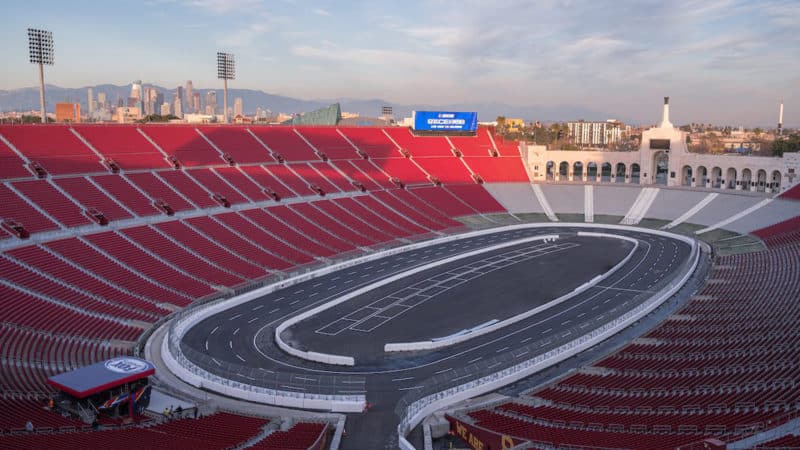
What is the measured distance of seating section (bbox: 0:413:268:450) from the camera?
1873 cm

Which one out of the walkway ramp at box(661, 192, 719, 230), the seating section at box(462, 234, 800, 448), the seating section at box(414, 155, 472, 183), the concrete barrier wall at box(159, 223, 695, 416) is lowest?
the concrete barrier wall at box(159, 223, 695, 416)

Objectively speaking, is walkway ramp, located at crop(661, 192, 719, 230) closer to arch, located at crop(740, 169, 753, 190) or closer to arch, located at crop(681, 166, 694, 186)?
arch, located at crop(740, 169, 753, 190)

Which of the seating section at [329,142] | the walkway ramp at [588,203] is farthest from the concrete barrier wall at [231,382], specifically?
the walkway ramp at [588,203]

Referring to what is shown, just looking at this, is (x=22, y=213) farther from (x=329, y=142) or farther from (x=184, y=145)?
(x=329, y=142)

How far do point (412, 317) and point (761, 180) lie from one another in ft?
186

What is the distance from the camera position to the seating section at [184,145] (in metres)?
59.0

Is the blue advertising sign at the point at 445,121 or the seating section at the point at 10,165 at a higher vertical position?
the blue advertising sign at the point at 445,121

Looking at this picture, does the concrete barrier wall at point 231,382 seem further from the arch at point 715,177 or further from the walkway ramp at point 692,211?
the arch at point 715,177

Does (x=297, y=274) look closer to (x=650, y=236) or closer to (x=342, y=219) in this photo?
(x=342, y=219)

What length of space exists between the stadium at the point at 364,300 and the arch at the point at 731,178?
0.32 m

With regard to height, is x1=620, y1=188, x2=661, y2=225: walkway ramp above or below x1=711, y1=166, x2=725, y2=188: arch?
below

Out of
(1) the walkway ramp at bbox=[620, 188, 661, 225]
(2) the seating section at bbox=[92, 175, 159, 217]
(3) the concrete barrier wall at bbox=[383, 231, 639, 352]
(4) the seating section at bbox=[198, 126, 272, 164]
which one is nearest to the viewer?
(3) the concrete barrier wall at bbox=[383, 231, 639, 352]

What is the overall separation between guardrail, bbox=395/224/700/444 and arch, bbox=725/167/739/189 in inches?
1859

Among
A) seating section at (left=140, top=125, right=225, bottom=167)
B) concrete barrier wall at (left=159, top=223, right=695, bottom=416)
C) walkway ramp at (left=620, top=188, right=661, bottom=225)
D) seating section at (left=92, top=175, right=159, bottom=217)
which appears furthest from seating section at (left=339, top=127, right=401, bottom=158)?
concrete barrier wall at (left=159, top=223, right=695, bottom=416)
